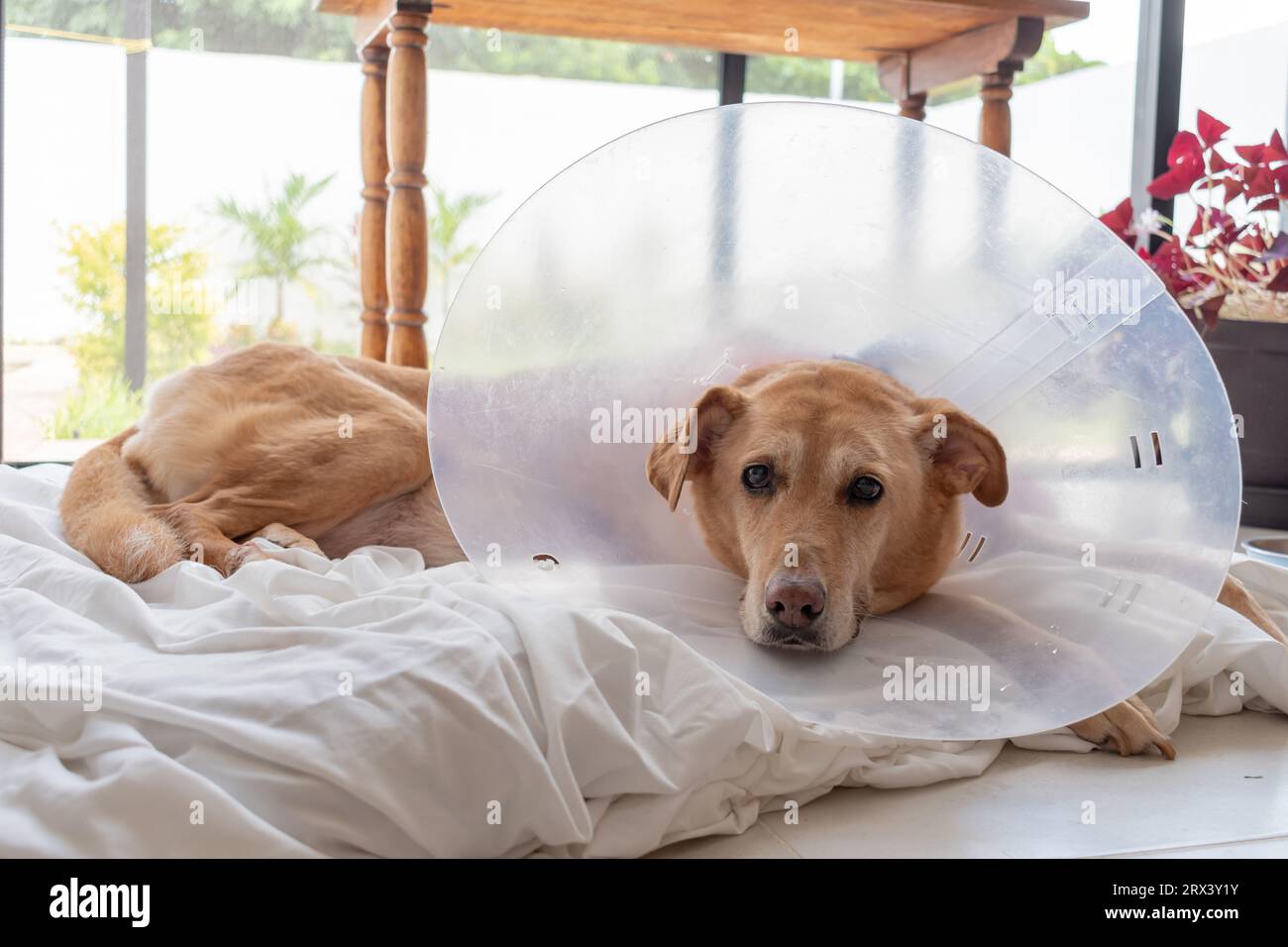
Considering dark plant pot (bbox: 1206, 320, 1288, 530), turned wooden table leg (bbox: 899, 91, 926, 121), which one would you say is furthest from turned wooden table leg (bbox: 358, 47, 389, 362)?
dark plant pot (bbox: 1206, 320, 1288, 530)

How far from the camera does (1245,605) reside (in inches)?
70.1

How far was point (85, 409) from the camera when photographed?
16.9 feet

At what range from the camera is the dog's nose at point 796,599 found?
56.1 inches

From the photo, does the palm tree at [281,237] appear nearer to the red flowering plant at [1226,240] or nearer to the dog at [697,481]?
the dog at [697,481]

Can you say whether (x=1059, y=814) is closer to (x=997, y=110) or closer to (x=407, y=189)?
(x=407, y=189)

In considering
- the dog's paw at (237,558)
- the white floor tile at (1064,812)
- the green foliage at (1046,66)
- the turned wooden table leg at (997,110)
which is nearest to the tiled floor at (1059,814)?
the white floor tile at (1064,812)

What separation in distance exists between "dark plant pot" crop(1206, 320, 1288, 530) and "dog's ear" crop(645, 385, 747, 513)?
2.14 metres

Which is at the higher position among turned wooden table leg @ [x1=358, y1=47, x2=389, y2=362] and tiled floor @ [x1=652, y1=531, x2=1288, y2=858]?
turned wooden table leg @ [x1=358, y1=47, x2=389, y2=362]

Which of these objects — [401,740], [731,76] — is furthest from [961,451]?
[731,76]

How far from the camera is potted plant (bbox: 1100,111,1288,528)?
10.2ft

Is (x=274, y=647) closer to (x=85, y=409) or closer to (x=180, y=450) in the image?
(x=180, y=450)

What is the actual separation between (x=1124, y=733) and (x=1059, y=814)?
0.26m

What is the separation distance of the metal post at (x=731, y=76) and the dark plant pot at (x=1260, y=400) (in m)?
2.27

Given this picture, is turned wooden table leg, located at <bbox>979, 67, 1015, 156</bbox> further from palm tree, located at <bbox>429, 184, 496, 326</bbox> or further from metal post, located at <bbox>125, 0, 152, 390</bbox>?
metal post, located at <bbox>125, 0, 152, 390</bbox>
